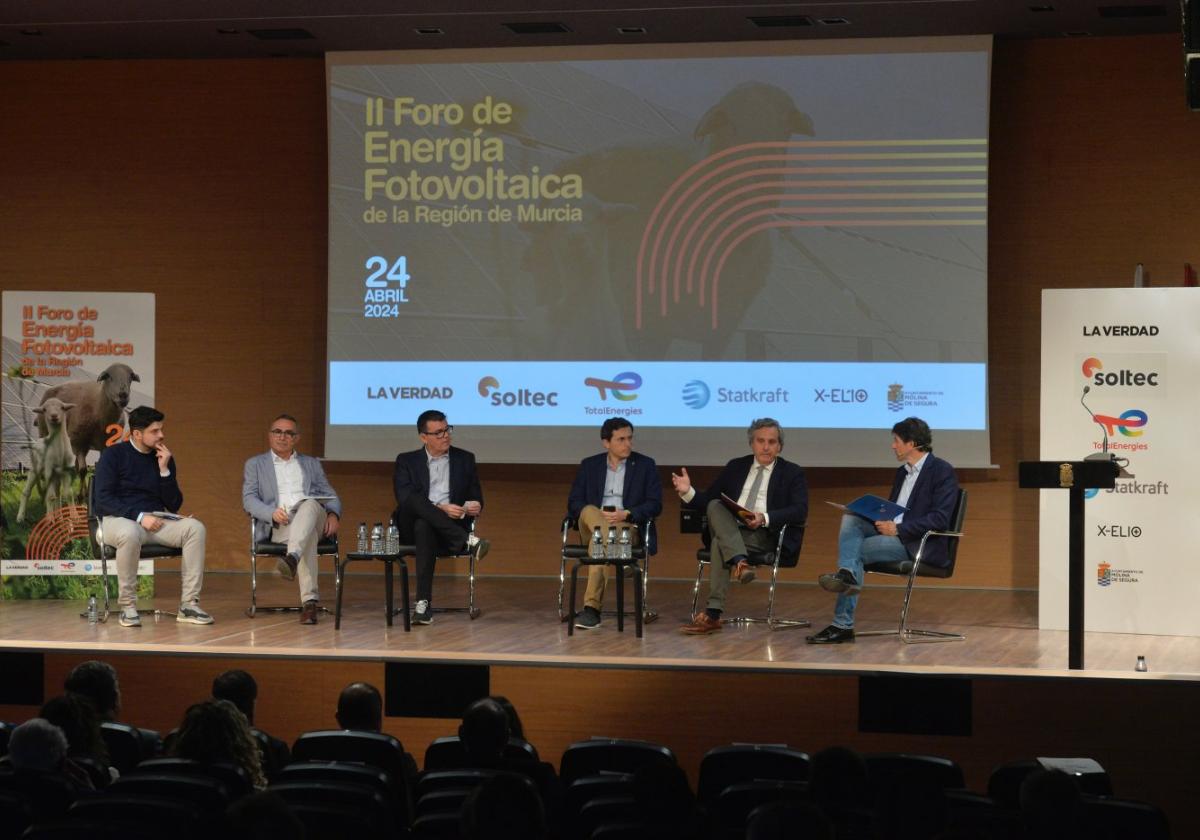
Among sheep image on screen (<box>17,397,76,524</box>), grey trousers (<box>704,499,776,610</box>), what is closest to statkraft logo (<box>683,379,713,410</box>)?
grey trousers (<box>704,499,776,610</box>)

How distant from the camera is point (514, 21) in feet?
28.8

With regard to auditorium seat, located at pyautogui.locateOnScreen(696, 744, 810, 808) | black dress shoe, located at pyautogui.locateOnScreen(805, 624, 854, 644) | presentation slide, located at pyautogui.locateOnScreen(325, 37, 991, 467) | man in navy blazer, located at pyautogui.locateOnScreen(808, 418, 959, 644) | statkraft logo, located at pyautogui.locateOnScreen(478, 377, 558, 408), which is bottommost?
auditorium seat, located at pyautogui.locateOnScreen(696, 744, 810, 808)

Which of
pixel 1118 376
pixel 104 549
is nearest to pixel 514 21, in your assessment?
pixel 104 549

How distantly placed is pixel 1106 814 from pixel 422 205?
22.3 feet

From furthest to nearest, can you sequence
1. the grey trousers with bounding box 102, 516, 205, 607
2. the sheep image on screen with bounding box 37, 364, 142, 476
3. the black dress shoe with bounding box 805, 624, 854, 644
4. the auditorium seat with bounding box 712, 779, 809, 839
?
1. the sheep image on screen with bounding box 37, 364, 142, 476
2. the grey trousers with bounding box 102, 516, 205, 607
3. the black dress shoe with bounding box 805, 624, 854, 644
4. the auditorium seat with bounding box 712, 779, 809, 839

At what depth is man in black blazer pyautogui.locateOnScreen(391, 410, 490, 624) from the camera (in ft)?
24.7

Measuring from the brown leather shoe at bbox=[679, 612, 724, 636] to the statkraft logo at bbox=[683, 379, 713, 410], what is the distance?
203cm

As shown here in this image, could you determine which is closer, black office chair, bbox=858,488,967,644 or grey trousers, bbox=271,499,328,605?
black office chair, bbox=858,488,967,644

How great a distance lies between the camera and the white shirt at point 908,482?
23.5 feet

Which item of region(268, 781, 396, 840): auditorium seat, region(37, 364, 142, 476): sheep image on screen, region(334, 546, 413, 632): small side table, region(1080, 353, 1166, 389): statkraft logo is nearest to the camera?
region(268, 781, 396, 840): auditorium seat

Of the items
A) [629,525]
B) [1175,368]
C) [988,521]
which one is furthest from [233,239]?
[1175,368]

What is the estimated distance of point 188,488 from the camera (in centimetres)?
994

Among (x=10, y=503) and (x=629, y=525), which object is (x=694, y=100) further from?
(x=10, y=503)

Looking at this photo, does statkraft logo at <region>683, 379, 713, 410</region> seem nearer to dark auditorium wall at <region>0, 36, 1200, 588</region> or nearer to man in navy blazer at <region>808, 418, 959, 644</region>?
dark auditorium wall at <region>0, 36, 1200, 588</region>
